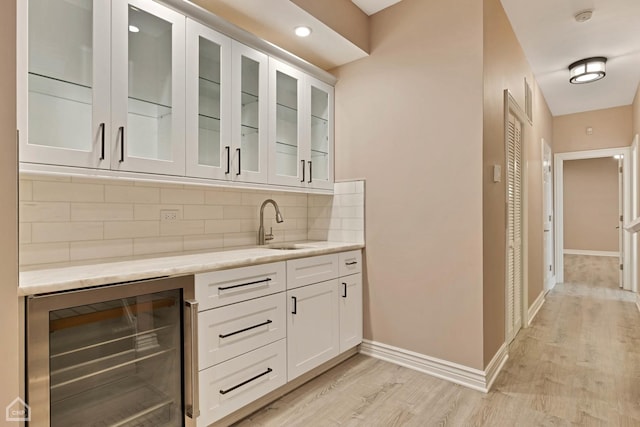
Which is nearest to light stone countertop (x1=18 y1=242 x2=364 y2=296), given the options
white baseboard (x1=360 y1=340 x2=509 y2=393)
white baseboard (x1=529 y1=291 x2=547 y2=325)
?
white baseboard (x1=360 y1=340 x2=509 y2=393)

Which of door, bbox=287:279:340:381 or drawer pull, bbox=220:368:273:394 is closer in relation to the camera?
drawer pull, bbox=220:368:273:394

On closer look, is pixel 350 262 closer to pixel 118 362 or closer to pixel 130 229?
pixel 130 229

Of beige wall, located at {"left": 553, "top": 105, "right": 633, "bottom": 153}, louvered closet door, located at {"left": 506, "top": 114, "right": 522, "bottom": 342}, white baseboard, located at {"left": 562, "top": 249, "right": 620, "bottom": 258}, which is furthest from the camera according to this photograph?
white baseboard, located at {"left": 562, "top": 249, "right": 620, "bottom": 258}

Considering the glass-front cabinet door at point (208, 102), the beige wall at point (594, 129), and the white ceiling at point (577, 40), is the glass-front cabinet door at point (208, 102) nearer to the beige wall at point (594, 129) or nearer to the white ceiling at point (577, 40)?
the white ceiling at point (577, 40)

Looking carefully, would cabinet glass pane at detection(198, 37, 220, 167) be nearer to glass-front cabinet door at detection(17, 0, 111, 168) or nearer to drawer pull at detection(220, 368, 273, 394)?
glass-front cabinet door at detection(17, 0, 111, 168)

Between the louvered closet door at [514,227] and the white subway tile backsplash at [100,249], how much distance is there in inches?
113

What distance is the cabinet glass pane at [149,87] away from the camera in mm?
1709

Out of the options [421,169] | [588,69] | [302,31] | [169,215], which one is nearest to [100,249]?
[169,215]

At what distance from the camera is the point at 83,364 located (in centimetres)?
136

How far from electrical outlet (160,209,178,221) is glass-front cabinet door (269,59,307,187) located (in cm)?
67

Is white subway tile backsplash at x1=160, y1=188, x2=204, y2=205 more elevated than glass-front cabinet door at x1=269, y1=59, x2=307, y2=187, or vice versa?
glass-front cabinet door at x1=269, y1=59, x2=307, y2=187

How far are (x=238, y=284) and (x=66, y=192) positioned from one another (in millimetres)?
997

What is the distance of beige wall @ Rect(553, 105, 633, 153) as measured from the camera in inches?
195

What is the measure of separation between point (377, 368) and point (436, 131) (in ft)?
5.99
